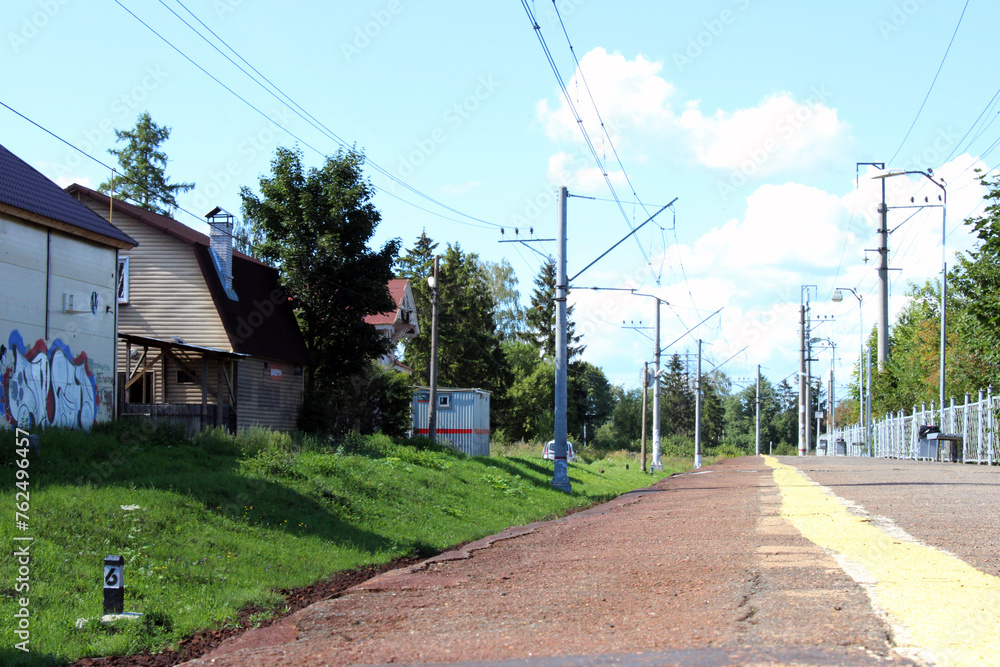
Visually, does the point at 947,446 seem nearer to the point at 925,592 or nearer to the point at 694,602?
the point at 925,592

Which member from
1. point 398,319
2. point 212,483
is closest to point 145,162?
point 398,319

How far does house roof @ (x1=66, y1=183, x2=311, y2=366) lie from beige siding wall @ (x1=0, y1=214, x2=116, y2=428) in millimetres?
6598

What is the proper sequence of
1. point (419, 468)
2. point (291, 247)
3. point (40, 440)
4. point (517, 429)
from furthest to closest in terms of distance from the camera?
point (517, 429) → point (291, 247) → point (419, 468) → point (40, 440)

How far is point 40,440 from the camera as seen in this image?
1473 cm

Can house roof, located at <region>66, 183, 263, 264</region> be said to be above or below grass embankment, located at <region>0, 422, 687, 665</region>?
above

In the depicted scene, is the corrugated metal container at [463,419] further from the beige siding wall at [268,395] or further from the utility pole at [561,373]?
the utility pole at [561,373]

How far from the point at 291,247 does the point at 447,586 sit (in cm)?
2283

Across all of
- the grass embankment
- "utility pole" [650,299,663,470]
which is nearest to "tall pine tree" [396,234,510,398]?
"utility pole" [650,299,663,470]

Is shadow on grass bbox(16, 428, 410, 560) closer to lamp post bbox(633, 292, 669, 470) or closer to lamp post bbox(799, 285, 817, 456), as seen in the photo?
lamp post bbox(633, 292, 669, 470)

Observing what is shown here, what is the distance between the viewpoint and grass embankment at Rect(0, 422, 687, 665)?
8.31 m

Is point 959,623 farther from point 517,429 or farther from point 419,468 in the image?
point 517,429

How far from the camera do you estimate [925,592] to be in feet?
21.6

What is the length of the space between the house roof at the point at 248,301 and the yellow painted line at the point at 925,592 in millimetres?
20525

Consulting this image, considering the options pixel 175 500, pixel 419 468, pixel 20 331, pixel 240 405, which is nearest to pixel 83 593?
pixel 175 500
